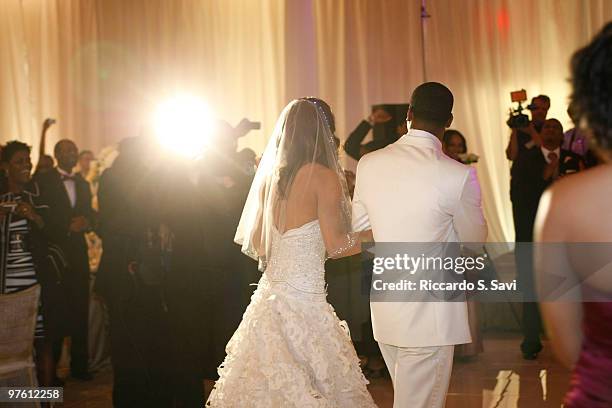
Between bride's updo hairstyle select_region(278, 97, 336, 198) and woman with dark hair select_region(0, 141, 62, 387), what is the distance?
171 cm

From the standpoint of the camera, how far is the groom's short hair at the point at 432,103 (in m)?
3.43

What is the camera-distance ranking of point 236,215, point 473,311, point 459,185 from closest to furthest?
point 459,185 → point 236,215 → point 473,311

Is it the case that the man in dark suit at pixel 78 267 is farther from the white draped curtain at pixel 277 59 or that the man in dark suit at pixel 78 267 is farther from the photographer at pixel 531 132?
the photographer at pixel 531 132

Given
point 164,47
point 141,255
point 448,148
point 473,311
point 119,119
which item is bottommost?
point 473,311

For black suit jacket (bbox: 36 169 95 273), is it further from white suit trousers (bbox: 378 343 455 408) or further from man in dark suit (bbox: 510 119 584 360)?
man in dark suit (bbox: 510 119 584 360)

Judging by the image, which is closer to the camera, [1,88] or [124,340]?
[124,340]

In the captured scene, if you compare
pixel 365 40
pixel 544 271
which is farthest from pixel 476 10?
pixel 544 271

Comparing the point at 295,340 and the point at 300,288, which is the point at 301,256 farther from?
the point at 295,340

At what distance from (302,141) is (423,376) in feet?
3.88

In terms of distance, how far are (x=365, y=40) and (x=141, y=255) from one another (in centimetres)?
520

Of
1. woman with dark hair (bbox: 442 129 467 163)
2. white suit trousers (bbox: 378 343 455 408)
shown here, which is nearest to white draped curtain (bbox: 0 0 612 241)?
woman with dark hair (bbox: 442 129 467 163)

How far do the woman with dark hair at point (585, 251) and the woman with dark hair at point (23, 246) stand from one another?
148 inches

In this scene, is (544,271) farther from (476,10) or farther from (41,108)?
(41,108)

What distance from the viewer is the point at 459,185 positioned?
3.34 m
